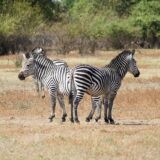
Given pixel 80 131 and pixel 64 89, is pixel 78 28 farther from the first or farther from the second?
pixel 80 131

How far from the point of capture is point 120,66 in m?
19.7

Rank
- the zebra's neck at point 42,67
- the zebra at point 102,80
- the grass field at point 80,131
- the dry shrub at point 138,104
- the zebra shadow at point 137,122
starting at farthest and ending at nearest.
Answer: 1. the dry shrub at point 138,104
2. the zebra's neck at point 42,67
3. the zebra shadow at point 137,122
4. the zebra at point 102,80
5. the grass field at point 80,131

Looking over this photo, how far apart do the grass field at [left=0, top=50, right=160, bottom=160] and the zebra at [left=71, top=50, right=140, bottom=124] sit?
0.68 m

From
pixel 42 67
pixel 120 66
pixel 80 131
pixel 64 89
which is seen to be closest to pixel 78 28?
pixel 120 66

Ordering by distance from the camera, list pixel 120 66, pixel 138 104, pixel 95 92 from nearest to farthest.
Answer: pixel 95 92, pixel 120 66, pixel 138 104

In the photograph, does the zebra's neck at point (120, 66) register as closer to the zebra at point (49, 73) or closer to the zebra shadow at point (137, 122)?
the zebra at point (49, 73)

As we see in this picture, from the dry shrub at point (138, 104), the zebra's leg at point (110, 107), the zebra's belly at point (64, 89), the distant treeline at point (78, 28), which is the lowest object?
the distant treeline at point (78, 28)

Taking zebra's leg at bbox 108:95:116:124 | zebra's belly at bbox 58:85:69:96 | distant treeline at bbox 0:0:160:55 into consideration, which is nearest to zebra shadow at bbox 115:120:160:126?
zebra's leg at bbox 108:95:116:124

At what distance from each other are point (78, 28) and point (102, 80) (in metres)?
54.6

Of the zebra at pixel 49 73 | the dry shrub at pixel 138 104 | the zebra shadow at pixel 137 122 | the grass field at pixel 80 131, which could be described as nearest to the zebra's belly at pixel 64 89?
the zebra at pixel 49 73

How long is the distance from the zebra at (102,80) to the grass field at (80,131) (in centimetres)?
68

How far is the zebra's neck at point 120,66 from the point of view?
64.6ft

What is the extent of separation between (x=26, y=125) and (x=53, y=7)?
246 feet

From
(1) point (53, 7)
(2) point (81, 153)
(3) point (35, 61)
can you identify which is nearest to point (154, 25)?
(1) point (53, 7)
